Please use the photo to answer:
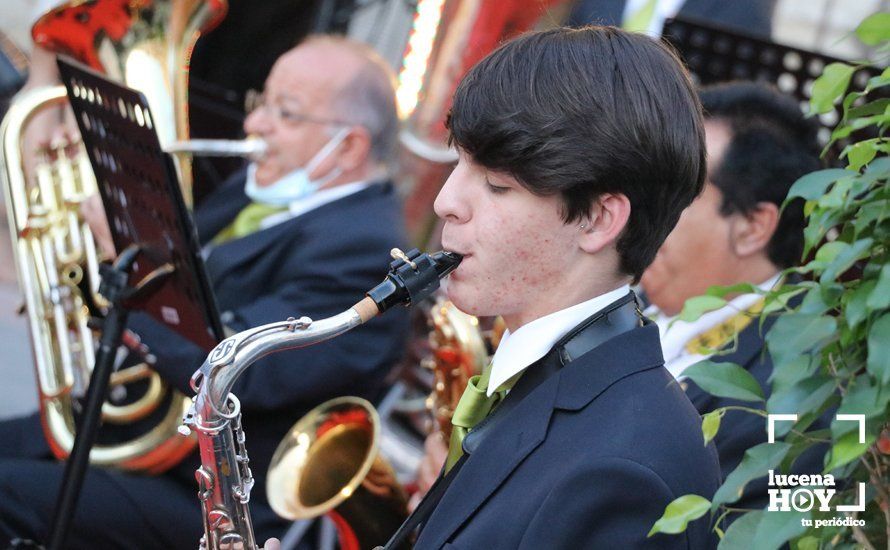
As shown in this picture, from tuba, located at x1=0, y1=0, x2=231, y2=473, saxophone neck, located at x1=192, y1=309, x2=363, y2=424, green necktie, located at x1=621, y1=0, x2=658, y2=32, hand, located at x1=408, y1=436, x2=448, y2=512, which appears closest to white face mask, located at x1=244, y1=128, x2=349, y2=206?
tuba, located at x1=0, y1=0, x2=231, y2=473

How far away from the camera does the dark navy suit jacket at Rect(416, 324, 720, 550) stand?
4.89 feet

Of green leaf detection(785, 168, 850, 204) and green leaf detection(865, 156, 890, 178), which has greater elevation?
green leaf detection(865, 156, 890, 178)

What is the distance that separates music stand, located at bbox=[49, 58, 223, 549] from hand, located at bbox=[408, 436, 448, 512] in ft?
2.24

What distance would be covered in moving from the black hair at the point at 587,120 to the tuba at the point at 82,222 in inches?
66.1

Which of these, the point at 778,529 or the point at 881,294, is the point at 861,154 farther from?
the point at 778,529

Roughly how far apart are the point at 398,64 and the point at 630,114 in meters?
3.57

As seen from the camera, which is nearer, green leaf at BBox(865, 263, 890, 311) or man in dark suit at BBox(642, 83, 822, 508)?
green leaf at BBox(865, 263, 890, 311)

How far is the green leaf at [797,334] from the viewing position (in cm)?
130

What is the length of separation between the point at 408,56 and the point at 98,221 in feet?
7.00

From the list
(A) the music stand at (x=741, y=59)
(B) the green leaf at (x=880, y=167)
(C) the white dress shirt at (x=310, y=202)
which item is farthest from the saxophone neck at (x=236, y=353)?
(C) the white dress shirt at (x=310, y=202)

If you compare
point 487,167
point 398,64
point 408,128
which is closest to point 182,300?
point 487,167

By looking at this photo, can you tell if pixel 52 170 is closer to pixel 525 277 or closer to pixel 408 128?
pixel 408 128

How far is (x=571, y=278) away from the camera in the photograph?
1.67 meters

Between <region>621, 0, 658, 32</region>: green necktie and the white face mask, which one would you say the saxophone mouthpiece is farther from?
<region>621, 0, 658, 32</region>: green necktie
